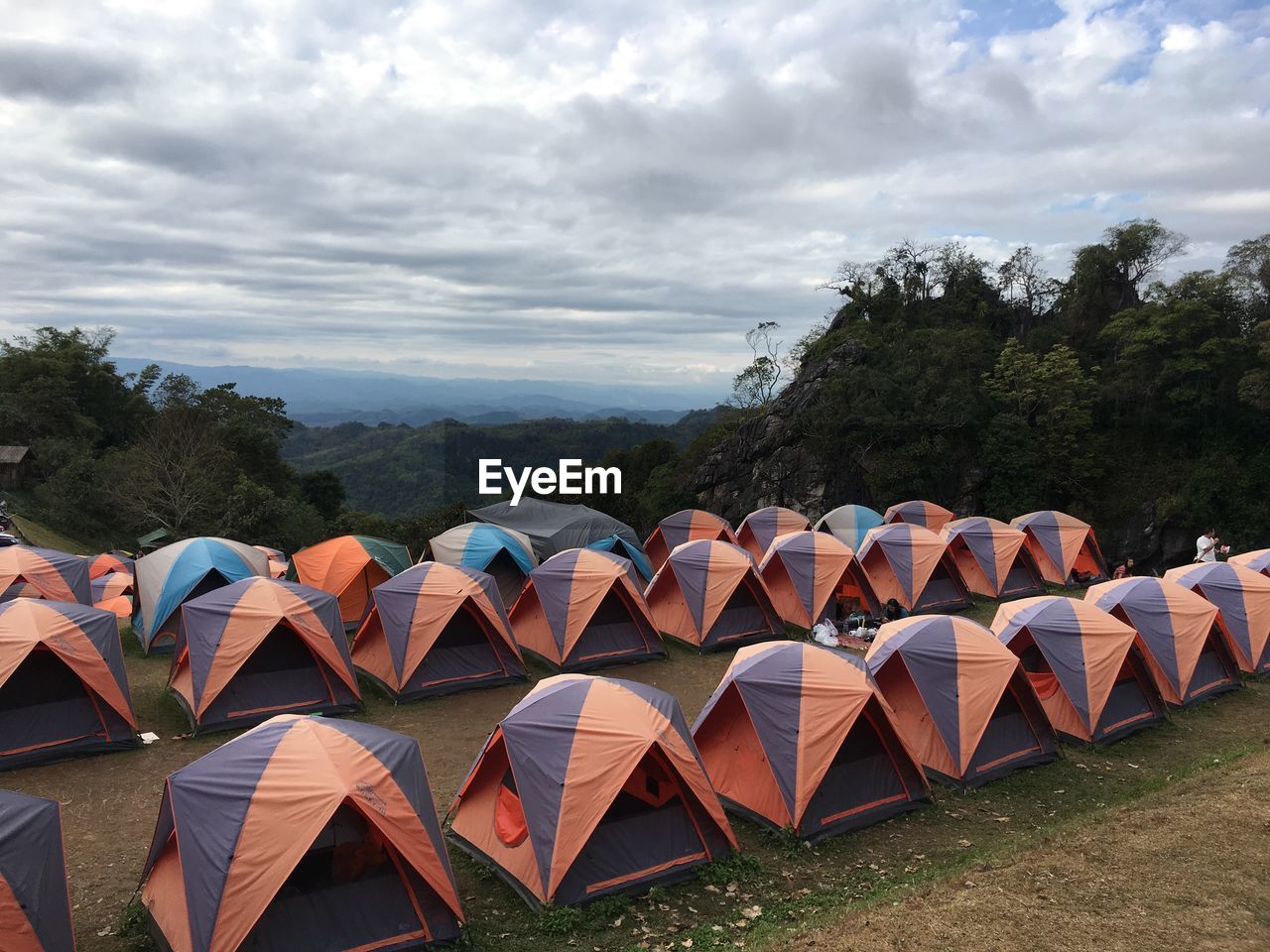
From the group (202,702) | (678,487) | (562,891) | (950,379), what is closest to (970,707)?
(562,891)

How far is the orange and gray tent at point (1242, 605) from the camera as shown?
43.5 ft

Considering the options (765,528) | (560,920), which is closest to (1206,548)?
(765,528)

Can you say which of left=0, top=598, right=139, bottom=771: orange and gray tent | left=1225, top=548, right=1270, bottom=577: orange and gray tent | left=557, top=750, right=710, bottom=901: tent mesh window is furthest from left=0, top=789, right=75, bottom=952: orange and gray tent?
left=1225, top=548, right=1270, bottom=577: orange and gray tent

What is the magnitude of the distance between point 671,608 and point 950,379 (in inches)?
916

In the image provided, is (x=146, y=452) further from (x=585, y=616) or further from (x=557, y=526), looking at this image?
(x=585, y=616)

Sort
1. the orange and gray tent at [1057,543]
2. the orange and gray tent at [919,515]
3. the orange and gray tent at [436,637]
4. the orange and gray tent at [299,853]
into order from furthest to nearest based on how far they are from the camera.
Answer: the orange and gray tent at [919,515] → the orange and gray tent at [1057,543] → the orange and gray tent at [436,637] → the orange and gray tent at [299,853]

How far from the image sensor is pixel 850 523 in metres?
23.5

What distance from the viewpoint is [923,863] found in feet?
24.6

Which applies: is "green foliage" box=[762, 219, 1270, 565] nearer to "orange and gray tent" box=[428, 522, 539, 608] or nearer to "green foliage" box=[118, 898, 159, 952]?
"orange and gray tent" box=[428, 522, 539, 608]

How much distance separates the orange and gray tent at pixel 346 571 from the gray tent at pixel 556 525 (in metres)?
4.67

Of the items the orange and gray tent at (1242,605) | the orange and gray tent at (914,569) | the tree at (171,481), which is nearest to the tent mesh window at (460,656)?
the orange and gray tent at (914,569)

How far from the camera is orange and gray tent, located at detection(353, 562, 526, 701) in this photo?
1225 centimetres

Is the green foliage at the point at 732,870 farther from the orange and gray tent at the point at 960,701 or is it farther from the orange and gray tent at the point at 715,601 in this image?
the orange and gray tent at the point at 715,601

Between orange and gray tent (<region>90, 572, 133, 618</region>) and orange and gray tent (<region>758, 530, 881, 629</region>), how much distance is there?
539 inches
